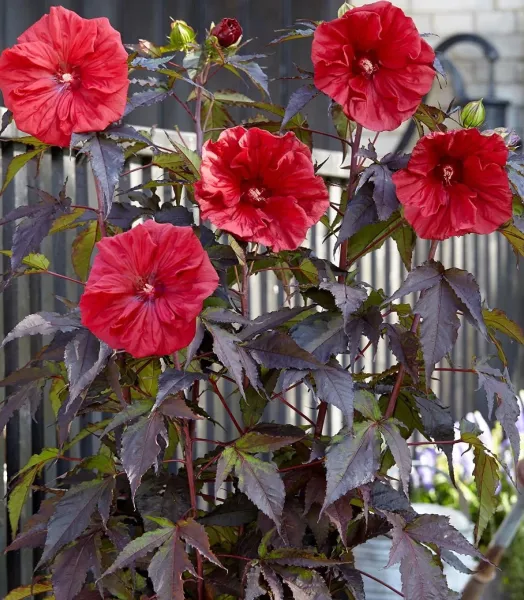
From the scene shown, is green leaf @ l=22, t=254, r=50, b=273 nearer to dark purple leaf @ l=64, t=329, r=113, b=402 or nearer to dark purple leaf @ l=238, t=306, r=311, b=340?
dark purple leaf @ l=64, t=329, r=113, b=402

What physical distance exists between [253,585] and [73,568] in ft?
0.70

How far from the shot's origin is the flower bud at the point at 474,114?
3.48 ft

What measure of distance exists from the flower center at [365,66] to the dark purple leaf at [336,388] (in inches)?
12.7

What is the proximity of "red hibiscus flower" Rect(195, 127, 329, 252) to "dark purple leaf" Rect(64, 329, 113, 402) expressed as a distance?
173 mm

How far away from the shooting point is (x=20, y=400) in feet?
3.62

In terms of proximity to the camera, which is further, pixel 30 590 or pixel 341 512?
pixel 30 590

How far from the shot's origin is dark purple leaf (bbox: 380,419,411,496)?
97 cm

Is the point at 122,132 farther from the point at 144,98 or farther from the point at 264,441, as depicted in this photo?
the point at 264,441

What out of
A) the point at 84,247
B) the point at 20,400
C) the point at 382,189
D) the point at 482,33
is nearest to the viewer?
the point at 382,189

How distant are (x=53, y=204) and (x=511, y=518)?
69cm

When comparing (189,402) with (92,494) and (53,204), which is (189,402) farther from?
(53,204)

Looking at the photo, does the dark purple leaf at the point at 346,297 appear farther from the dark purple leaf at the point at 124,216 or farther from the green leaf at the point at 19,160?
the green leaf at the point at 19,160

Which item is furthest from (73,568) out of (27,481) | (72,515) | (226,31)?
(226,31)

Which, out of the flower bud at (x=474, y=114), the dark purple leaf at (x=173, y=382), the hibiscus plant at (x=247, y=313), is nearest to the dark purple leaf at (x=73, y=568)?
the hibiscus plant at (x=247, y=313)
